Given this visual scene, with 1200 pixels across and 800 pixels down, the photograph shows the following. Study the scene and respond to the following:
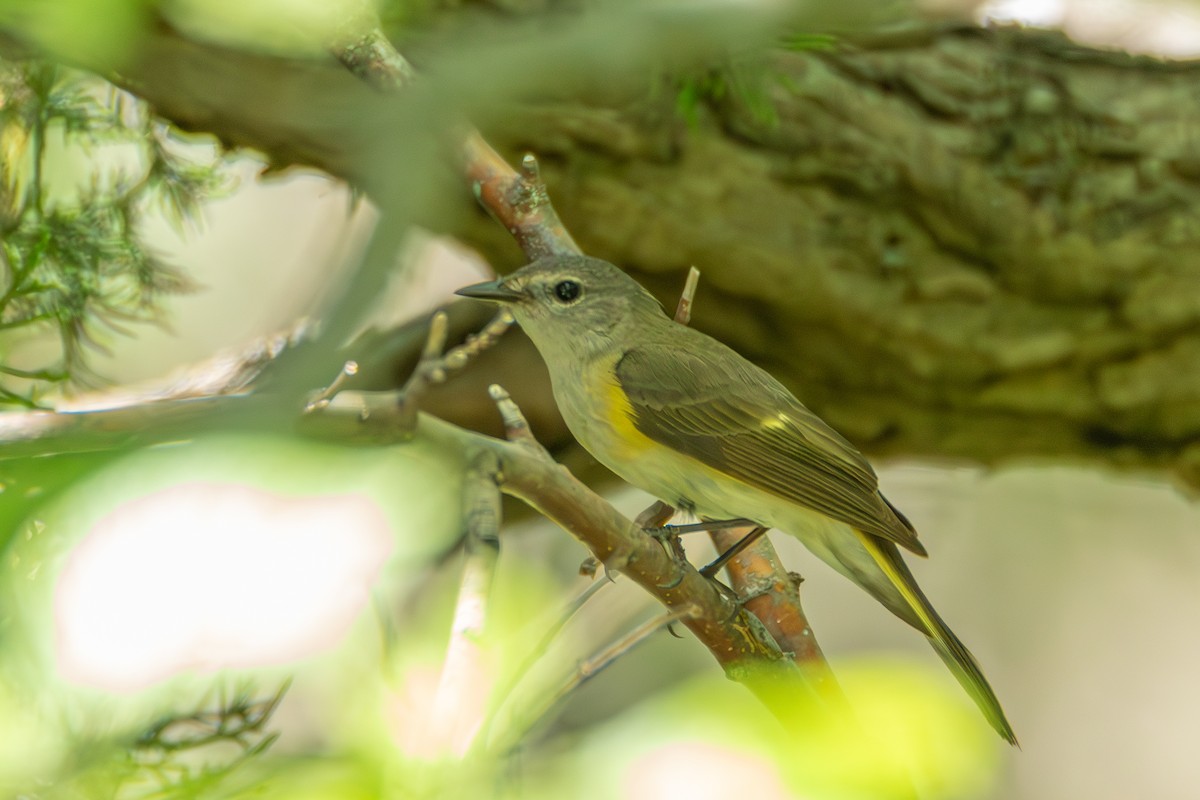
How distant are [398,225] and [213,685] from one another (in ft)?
2.24

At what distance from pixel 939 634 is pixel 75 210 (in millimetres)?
1855

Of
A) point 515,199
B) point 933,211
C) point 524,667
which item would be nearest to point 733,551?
point 515,199

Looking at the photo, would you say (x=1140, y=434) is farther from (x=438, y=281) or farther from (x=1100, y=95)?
(x=438, y=281)

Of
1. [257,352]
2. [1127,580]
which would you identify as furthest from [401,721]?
[1127,580]

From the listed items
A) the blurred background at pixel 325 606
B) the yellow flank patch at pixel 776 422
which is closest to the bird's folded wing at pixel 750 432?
the yellow flank patch at pixel 776 422

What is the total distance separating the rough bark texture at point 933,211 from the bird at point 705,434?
29.1 inches

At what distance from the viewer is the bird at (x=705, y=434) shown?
1.50 meters

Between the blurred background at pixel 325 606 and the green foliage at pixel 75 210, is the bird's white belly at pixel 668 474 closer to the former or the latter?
the blurred background at pixel 325 606

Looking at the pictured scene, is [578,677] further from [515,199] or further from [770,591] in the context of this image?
[515,199]

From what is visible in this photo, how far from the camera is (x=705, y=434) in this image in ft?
5.05

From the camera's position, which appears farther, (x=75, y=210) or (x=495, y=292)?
(x=75, y=210)

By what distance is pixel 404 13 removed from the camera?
2094 mm

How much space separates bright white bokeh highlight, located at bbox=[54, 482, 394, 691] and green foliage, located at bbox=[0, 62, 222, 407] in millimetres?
1151

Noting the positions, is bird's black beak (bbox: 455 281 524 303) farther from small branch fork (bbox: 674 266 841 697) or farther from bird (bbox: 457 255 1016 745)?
small branch fork (bbox: 674 266 841 697)
